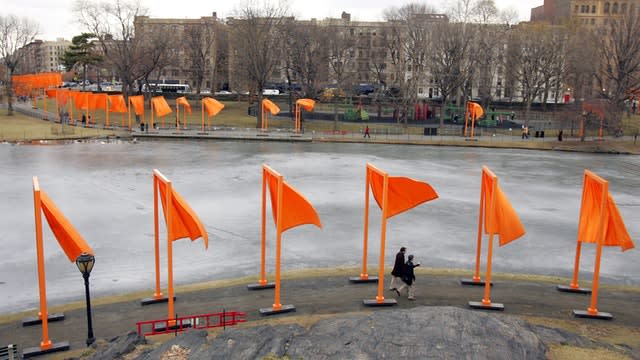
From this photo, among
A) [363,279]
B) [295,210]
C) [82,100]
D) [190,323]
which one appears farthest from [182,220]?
[82,100]

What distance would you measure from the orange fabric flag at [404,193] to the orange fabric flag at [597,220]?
4.43 m

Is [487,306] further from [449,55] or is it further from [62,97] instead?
[62,97]

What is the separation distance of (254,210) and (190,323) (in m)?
14.0

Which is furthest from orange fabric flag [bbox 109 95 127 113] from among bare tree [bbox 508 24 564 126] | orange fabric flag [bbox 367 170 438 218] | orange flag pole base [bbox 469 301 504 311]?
orange flag pole base [bbox 469 301 504 311]

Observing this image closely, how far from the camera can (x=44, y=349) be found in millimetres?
14062

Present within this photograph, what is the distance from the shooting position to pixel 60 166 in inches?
1571

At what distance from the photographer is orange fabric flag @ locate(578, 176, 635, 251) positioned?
16177 millimetres

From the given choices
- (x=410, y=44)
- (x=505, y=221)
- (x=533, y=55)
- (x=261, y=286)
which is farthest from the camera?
(x=533, y=55)

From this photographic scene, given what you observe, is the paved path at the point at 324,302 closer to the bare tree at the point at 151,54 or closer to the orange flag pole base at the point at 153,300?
the orange flag pole base at the point at 153,300

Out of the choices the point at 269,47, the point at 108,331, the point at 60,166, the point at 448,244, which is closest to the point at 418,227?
the point at 448,244

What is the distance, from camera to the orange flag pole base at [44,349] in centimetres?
1398

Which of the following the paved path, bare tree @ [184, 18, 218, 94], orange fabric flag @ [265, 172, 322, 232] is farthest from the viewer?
bare tree @ [184, 18, 218, 94]

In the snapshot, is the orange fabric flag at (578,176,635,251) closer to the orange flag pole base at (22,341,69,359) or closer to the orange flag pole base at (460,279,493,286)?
the orange flag pole base at (460,279,493,286)

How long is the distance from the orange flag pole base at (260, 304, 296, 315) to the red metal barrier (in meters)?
0.61
